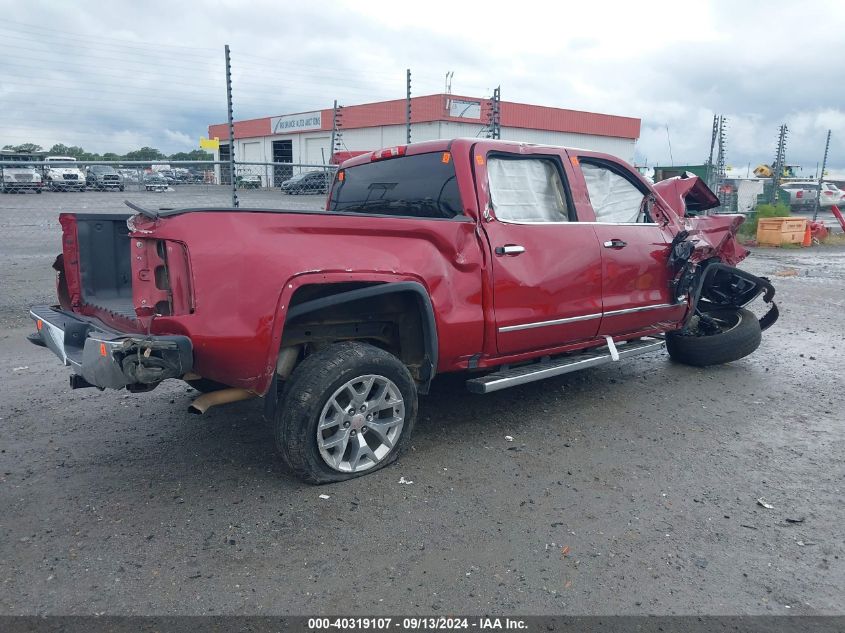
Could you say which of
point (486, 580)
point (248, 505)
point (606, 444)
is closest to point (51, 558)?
point (248, 505)

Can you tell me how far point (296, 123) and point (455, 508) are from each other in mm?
39397

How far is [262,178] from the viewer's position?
11.7 metres

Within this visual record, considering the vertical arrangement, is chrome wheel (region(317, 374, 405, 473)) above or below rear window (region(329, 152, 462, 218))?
below

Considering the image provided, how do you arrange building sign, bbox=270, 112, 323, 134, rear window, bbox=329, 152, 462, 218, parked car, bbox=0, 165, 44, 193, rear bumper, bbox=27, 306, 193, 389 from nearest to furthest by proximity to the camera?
rear bumper, bbox=27, 306, 193, 389
rear window, bbox=329, 152, 462, 218
parked car, bbox=0, 165, 44, 193
building sign, bbox=270, 112, 323, 134

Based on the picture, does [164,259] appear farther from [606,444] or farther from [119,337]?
[606,444]

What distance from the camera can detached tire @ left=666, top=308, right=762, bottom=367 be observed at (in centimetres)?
600

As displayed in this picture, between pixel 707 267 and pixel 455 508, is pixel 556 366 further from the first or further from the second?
pixel 707 267

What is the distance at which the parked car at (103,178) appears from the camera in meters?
9.22

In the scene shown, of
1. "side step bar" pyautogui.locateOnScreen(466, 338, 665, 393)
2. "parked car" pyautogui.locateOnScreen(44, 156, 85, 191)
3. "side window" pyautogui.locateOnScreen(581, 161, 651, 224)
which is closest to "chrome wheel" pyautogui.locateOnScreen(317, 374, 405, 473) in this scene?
"side step bar" pyautogui.locateOnScreen(466, 338, 665, 393)

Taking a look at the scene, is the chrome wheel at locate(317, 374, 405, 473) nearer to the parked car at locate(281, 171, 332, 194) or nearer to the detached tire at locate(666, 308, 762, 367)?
the detached tire at locate(666, 308, 762, 367)

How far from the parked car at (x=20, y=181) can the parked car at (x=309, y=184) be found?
3767mm

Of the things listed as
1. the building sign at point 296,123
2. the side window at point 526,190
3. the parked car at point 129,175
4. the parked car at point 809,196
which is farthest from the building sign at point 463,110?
the side window at point 526,190

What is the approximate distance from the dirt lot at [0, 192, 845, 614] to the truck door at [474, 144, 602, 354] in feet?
2.40

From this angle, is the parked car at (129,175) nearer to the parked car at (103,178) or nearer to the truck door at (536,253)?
the parked car at (103,178)
